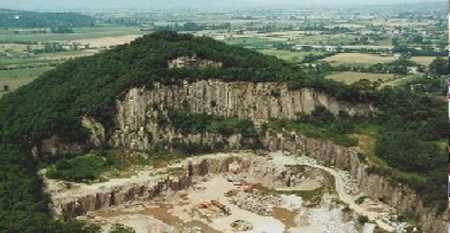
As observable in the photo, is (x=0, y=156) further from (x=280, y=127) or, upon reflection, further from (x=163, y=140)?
(x=280, y=127)

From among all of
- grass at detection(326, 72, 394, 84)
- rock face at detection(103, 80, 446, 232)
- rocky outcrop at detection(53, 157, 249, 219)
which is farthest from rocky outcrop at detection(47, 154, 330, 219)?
grass at detection(326, 72, 394, 84)

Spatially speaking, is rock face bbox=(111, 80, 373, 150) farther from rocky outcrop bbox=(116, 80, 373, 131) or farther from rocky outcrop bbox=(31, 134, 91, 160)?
rocky outcrop bbox=(31, 134, 91, 160)

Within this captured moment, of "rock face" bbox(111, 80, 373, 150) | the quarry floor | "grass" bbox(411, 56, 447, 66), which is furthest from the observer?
"grass" bbox(411, 56, 447, 66)

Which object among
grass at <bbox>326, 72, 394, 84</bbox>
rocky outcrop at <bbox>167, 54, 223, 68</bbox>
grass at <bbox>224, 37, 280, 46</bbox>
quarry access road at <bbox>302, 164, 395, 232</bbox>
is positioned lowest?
grass at <bbox>224, 37, 280, 46</bbox>

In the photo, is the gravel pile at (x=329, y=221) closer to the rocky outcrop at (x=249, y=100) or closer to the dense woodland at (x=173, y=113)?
the dense woodland at (x=173, y=113)

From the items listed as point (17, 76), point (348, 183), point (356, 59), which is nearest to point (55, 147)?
point (348, 183)

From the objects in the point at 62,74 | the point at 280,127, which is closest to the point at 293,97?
the point at 280,127

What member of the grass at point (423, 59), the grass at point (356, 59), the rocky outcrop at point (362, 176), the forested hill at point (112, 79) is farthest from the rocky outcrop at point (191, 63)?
the grass at point (423, 59)

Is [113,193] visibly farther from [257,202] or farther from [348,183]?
[348,183]
